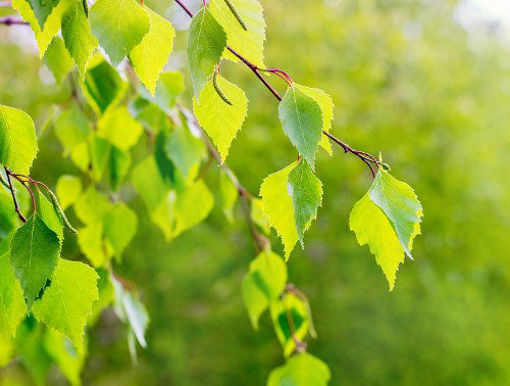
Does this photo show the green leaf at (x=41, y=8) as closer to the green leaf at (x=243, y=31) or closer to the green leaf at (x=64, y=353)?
the green leaf at (x=243, y=31)

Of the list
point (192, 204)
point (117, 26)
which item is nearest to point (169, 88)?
point (192, 204)

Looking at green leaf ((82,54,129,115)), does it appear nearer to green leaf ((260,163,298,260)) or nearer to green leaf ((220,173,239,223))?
green leaf ((220,173,239,223))

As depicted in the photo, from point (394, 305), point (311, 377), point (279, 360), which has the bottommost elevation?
point (279, 360)

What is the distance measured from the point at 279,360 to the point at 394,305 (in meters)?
0.75

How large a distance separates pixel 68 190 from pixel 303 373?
0.41 meters

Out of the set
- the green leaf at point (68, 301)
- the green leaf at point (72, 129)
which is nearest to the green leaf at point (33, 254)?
the green leaf at point (68, 301)

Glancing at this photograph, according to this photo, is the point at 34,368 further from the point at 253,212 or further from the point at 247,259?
the point at 247,259

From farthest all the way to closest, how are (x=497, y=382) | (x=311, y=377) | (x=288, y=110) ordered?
(x=497, y=382) → (x=311, y=377) → (x=288, y=110)

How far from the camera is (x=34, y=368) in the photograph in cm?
96

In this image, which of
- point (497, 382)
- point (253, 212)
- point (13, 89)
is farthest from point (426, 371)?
point (253, 212)

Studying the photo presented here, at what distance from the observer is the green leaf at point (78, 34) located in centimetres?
43

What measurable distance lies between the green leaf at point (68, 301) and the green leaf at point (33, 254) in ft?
0.19

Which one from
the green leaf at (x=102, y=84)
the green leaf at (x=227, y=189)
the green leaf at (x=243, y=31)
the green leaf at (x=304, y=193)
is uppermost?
the green leaf at (x=243, y=31)

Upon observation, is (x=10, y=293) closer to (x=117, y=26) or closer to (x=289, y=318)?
(x=117, y=26)
